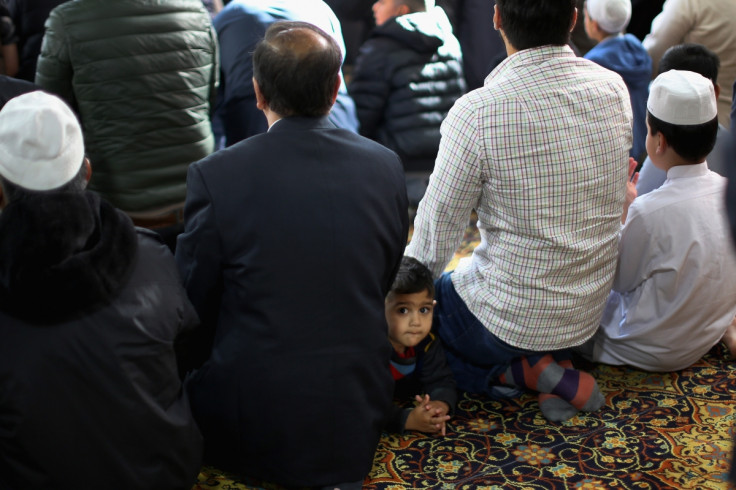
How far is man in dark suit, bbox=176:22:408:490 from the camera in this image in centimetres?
199

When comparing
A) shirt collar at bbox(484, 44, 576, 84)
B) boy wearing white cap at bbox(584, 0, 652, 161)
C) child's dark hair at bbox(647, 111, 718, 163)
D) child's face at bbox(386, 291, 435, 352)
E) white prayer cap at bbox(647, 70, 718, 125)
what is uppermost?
shirt collar at bbox(484, 44, 576, 84)

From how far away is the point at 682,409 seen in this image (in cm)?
257

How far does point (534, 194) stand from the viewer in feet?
7.43

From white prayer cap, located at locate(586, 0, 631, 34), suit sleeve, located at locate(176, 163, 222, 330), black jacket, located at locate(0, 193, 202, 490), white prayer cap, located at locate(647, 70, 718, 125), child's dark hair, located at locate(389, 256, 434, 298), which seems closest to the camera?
black jacket, located at locate(0, 193, 202, 490)

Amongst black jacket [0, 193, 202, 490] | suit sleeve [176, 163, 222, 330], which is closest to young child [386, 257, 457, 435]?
suit sleeve [176, 163, 222, 330]

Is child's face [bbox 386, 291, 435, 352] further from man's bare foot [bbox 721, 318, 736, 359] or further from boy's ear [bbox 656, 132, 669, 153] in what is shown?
man's bare foot [bbox 721, 318, 736, 359]

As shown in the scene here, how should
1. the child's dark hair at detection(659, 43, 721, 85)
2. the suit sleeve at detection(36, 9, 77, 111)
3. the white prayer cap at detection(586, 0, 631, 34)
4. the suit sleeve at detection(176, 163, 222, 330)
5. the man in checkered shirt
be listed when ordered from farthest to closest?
the white prayer cap at detection(586, 0, 631, 34) < the child's dark hair at detection(659, 43, 721, 85) < the suit sleeve at detection(36, 9, 77, 111) < the man in checkered shirt < the suit sleeve at detection(176, 163, 222, 330)

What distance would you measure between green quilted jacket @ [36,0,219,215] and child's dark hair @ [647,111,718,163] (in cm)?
156

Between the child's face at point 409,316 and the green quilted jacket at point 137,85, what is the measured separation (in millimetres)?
1047

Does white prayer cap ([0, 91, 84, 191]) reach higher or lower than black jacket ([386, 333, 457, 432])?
higher

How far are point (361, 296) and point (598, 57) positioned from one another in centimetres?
Answer: 207

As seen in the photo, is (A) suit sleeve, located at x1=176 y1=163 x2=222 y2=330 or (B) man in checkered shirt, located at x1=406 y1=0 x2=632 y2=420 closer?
(A) suit sleeve, located at x1=176 y1=163 x2=222 y2=330

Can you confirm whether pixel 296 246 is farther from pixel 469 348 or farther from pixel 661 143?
pixel 661 143

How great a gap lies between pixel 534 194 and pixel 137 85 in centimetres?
139
